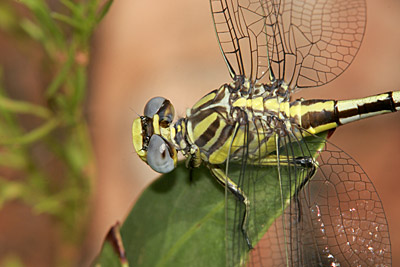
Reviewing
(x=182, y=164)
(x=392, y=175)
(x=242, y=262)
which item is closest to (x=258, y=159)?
(x=182, y=164)

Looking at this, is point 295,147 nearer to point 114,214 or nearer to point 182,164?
point 182,164

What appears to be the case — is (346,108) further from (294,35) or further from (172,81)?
(172,81)

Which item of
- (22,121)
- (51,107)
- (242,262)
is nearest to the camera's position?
(242,262)

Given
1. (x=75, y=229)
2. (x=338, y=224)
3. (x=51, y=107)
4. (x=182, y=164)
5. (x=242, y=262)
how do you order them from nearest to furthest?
(x=242, y=262)
(x=338, y=224)
(x=182, y=164)
(x=51, y=107)
(x=75, y=229)

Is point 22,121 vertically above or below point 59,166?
above

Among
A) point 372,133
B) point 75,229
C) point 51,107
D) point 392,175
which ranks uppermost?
point 51,107

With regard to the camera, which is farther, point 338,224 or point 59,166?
point 59,166

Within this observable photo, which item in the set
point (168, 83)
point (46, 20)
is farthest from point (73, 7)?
point (168, 83)
